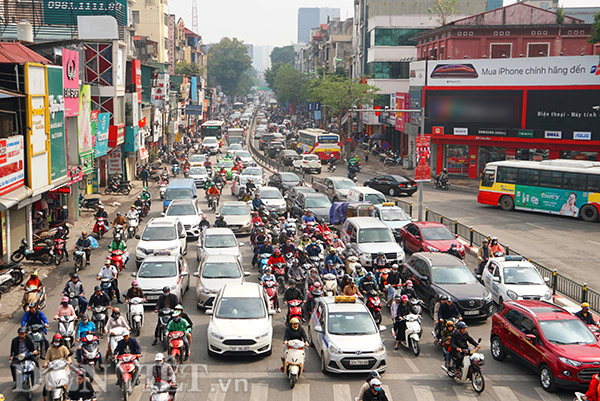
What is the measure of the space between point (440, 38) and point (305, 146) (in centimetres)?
1854

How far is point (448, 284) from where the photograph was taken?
20.3 m

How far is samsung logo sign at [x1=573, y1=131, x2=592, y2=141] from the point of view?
162ft

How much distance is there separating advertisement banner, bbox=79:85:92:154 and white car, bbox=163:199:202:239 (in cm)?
702

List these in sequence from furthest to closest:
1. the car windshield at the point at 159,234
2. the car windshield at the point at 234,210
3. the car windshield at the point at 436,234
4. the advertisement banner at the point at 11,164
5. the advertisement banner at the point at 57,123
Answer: the car windshield at the point at 234,210 → the advertisement banner at the point at 57,123 → the car windshield at the point at 436,234 → the car windshield at the point at 159,234 → the advertisement banner at the point at 11,164

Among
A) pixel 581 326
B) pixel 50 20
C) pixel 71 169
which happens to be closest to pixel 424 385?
pixel 581 326

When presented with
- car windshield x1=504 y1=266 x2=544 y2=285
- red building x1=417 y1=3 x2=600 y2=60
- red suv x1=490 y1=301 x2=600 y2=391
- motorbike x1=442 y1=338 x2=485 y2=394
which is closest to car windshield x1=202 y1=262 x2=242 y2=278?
motorbike x1=442 y1=338 x2=485 y2=394

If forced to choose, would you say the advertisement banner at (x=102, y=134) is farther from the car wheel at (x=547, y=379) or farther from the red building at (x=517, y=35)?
the red building at (x=517, y=35)

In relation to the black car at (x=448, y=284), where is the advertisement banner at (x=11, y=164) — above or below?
above

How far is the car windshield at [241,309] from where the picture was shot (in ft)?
55.5

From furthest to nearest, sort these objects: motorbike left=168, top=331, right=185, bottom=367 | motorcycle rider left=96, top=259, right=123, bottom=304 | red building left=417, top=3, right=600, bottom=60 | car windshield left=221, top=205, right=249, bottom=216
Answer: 1. red building left=417, top=3, right=600, bottom=60
2. car windshield left=221, top=205, right=249, bottom=216
3. motorcycle rider left=96, top=259, right=123, bottom=304
4. motorbike left=168, top=331, right=185, bottom=367

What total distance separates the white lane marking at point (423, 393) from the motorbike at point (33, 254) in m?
16.6

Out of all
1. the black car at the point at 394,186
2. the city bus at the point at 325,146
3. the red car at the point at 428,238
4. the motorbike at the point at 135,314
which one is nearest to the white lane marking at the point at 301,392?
the motorbike at the point at 135,314

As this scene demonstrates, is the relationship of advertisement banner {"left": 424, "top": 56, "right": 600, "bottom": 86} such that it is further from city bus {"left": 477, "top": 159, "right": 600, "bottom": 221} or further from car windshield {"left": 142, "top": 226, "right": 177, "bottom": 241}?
car windshield {"left": 142, "top": 226, "right": 177, "bottom": 241}

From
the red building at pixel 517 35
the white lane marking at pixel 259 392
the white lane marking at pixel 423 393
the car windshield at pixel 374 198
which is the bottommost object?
the white lane marking at pixel 423 393
